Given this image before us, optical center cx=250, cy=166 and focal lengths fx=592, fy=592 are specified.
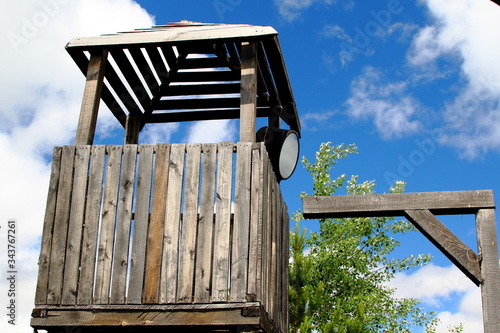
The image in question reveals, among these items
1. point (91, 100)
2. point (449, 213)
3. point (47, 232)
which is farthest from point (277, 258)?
point (91, 100)

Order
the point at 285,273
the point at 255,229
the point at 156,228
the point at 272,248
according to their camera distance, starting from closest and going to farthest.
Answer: the point at 255,229, the point at 156,228, the point at 272,248, the point at 285,273

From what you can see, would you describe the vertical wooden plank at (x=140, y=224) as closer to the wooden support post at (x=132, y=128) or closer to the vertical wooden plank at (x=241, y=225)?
the vertical wooden plank at (x=241, y=225)

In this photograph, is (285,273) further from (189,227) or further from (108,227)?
(108,227)

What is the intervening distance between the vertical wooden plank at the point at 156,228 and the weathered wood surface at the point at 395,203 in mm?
1462

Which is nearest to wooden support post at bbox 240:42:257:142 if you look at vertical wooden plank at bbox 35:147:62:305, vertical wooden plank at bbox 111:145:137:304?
vertical wooden plank at bbox 111:145:137:304

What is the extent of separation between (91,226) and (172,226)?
87 cm

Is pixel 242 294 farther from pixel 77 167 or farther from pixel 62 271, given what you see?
pixel 77 167

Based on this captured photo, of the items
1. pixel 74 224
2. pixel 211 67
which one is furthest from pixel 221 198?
pixel 211 67

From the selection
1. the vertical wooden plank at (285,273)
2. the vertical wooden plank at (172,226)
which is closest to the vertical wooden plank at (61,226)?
the vertical wooden plank at (172,226)

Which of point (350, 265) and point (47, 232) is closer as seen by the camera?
point (47, 232)

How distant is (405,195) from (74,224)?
11.0ft

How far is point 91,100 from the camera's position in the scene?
6.71m

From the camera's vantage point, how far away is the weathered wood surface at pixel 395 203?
17.9 feet

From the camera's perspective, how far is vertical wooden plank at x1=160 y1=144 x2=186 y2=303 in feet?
18.8
